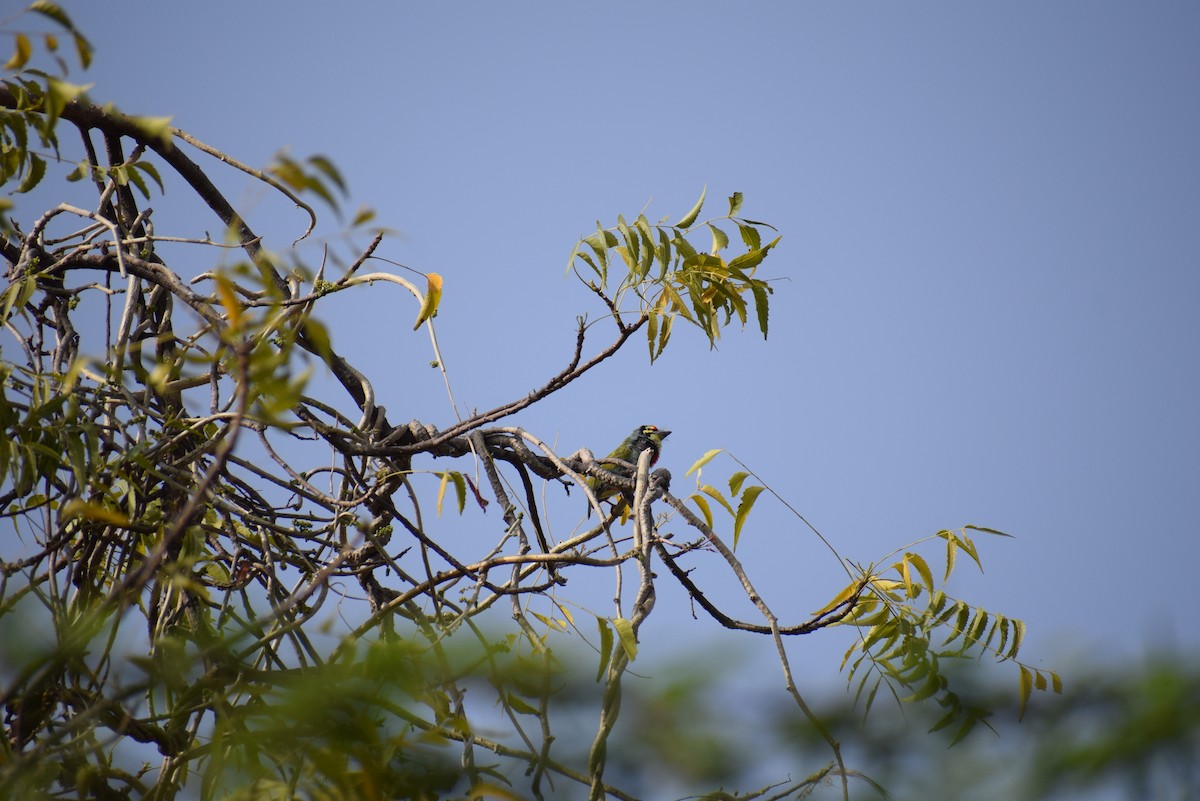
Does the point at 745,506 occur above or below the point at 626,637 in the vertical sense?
above

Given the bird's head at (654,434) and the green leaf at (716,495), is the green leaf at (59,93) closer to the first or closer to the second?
the green leaf at (716,495)

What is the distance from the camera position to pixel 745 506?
2178 mm

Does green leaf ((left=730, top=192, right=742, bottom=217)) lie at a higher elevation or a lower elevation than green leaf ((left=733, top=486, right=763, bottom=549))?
higher

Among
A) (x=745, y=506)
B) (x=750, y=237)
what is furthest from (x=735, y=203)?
(x=745, y=506)

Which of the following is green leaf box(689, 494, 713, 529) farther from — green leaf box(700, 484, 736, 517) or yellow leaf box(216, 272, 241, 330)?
yellow leaf box(216, 272, 241, 330)

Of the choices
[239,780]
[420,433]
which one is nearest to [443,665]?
[239,780]

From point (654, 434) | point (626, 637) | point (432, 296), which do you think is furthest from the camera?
point (654, 434)

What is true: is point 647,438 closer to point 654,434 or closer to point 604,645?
point 654,434

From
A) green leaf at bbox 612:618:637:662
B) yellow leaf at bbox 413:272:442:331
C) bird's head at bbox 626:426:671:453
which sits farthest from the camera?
bird's head at bbox 626:426:671:453

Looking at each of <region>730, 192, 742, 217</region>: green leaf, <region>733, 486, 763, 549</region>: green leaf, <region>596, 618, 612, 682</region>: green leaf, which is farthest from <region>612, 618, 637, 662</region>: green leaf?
<region>730, 192, 742, 217</region>: green leaf

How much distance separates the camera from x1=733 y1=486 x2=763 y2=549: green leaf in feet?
7.08

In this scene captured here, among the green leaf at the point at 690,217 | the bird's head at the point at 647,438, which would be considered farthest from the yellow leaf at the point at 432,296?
the bird's head at the point at 647,438

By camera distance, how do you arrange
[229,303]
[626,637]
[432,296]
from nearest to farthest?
[229,303]
[626,637]
[432,296]

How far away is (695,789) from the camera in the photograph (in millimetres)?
1169
